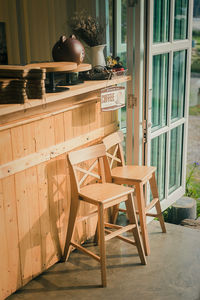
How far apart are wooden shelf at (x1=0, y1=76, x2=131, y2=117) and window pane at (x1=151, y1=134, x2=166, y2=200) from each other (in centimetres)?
68

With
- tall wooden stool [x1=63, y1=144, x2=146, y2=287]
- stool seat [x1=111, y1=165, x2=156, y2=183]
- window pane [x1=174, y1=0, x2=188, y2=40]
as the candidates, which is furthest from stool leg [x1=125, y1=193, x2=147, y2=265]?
window pane [x1=174, y1=0, x2=188, y2=40]

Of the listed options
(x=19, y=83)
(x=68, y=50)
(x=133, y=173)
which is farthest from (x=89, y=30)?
(x=133, y=173)

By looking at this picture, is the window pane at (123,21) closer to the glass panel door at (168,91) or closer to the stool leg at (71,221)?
the glass panel door at (168,91)

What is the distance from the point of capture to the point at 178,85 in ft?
12.9

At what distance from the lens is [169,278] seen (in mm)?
2912

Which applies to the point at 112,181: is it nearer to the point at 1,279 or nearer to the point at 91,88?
the point at 91,88

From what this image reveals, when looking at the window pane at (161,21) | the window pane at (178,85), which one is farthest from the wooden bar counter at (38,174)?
the window pane at (178,85)

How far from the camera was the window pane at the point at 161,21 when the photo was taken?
3400 mm

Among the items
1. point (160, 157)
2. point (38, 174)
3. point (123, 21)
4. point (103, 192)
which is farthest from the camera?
point (160, 157)

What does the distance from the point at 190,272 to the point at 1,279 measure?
4.40 feet

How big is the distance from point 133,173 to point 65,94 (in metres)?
0.95

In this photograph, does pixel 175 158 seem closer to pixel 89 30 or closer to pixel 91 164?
pixel 91 164

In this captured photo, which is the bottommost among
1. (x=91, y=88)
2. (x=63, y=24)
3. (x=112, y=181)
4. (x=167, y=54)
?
(x=112, y=181)

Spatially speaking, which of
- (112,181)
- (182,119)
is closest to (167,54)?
(182,119)
